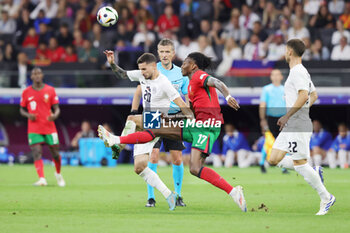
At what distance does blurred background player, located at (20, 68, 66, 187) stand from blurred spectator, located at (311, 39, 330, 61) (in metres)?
8.33

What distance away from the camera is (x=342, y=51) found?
63.3ft

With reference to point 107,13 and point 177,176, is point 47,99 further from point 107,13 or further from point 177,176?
point 177,176

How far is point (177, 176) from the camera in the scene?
1034 centimetres

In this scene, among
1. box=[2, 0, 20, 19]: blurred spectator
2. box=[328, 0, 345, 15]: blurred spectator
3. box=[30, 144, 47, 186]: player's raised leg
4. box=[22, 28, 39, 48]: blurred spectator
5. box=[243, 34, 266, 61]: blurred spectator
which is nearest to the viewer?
box=[30, 144, 47, 186]: player's raised leg

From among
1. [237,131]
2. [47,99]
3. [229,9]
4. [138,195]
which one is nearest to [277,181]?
[138,195]

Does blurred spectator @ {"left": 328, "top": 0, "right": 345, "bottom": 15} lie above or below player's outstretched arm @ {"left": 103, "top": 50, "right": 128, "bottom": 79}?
above

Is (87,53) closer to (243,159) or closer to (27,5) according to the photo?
(27,5)

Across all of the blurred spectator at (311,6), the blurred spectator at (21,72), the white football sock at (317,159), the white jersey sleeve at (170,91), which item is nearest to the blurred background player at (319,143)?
the white football sock at (317,159)

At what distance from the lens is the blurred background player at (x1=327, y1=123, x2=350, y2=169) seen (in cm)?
1939

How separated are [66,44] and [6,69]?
2.27 metres

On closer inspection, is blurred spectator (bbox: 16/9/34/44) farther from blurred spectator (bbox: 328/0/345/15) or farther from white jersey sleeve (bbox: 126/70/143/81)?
white jersey sleeve (bbox: 126/70/143/81)

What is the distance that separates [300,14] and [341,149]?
4239mm

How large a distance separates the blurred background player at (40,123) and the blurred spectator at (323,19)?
366 inches

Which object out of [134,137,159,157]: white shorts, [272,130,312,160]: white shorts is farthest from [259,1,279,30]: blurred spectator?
[272,130,312,160]: white shorts
